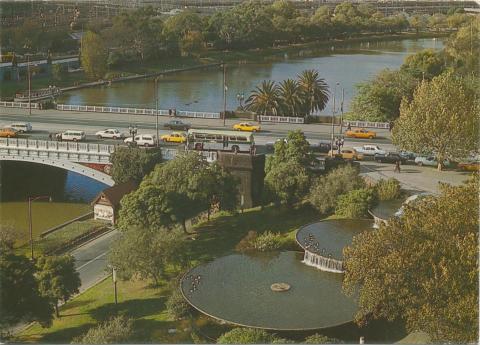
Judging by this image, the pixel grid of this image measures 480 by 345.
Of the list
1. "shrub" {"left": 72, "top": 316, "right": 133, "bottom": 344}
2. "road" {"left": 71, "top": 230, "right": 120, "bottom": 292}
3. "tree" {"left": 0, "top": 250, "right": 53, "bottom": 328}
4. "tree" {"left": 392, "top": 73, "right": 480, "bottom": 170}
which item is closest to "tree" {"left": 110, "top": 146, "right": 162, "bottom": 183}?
"road" {"left": 71, "top": 230, "right": 120, "bottom": 292}

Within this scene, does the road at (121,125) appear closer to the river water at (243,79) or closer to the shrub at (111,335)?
the river water at (243,79)

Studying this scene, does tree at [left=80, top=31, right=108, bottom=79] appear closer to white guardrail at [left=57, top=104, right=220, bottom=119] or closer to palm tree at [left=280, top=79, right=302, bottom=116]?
white guardrail at [left=57, top=104, right=220, bottom=119]

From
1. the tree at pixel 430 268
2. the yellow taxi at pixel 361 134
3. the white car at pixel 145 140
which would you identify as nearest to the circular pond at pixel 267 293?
the tree at pixel 430 268

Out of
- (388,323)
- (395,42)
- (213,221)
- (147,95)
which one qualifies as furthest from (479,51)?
(395,42)

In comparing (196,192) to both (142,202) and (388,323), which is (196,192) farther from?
(388,323)

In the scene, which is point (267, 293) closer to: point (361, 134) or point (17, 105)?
point (361, 134)

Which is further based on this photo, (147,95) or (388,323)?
(147,95)

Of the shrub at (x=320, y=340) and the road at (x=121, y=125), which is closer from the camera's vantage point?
the shrub at (x=320, y=340)
